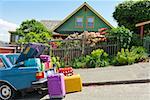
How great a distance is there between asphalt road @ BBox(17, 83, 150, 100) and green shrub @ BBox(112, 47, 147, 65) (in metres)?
4.88

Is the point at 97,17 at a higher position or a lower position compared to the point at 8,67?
higher

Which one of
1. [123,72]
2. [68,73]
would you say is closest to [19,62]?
[68,73]

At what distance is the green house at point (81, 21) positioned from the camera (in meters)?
33.6

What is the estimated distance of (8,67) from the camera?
31.9ft

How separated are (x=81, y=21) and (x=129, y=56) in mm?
18368

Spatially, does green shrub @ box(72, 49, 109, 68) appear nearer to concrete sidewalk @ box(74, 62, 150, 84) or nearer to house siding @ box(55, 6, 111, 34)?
concrete sidewalk @ box(74, 62, 150, 84)

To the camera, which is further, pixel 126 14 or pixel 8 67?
pixel 126 14

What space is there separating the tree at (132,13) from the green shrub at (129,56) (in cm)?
906

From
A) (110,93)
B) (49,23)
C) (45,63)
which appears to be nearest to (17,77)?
(45,63)

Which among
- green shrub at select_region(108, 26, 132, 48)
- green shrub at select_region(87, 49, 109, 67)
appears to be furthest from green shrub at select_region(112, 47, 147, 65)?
green shrub at select_region(108, 26, 132, 48)

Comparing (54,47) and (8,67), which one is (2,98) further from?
(54,47)

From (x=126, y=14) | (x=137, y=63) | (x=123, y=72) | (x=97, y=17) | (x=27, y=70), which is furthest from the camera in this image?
(x=97, y=17)

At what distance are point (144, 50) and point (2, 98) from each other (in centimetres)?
970

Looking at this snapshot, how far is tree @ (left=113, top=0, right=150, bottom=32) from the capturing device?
25344 millimetres
